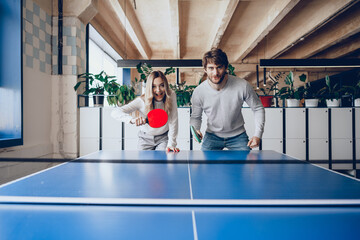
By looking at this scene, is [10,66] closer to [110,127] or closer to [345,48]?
[110,127]

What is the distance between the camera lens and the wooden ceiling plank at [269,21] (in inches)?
171

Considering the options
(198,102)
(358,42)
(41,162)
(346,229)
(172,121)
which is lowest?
(41,162)

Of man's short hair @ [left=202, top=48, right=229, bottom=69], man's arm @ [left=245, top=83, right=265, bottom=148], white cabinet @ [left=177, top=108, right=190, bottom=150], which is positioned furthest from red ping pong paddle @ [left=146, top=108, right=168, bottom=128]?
white cabinet @ [left=177, top=108, right=190, bottom=150]

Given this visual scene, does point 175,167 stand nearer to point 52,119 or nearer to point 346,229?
point 346,229

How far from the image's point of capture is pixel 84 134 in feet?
13.0

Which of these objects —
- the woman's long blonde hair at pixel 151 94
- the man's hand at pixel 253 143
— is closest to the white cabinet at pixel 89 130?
the woman's long blonde hair at pixel 151 94

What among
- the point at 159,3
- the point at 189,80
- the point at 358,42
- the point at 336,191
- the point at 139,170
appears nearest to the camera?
the point at 336,191

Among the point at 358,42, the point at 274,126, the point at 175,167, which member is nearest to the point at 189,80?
the point at 358,42

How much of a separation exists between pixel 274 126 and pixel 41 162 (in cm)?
388

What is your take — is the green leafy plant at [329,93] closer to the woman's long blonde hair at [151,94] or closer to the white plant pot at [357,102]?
the white plant pot at [357,102]

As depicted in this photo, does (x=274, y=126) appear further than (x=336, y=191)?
Yes

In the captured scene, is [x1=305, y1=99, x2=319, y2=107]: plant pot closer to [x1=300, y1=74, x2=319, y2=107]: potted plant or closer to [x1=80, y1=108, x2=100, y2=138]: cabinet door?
[x1=300, y1=74, x2=319, y2=107]: potted plant

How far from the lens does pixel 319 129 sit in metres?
3.94

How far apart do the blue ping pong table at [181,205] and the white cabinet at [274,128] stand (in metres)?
2.78
